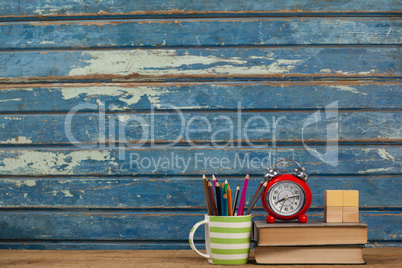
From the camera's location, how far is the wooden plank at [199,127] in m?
1.37

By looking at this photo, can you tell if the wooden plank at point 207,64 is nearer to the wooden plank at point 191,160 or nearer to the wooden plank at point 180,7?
the wooden plank at point 180,7

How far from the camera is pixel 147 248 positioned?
4.46 feet

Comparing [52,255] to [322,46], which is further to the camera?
[322,46]

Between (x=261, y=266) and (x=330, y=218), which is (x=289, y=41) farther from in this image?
(x=261, y=266)

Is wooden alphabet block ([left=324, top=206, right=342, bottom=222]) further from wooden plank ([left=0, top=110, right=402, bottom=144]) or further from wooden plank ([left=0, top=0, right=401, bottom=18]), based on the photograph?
wooden plank ([left=0, top=0, right=401, bottom=18])

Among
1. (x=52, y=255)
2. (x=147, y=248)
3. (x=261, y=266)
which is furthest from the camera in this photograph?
(x=147, y=248)

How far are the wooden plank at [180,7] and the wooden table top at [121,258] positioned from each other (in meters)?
0.77

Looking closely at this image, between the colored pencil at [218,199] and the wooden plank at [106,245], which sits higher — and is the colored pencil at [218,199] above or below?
above

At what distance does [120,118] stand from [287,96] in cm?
56

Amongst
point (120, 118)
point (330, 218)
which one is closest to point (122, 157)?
point (120, 118)

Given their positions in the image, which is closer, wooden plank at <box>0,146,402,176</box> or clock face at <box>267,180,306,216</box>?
clock face at <box>267,180,306,216</box>

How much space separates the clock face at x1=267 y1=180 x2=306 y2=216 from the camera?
44.3 inches

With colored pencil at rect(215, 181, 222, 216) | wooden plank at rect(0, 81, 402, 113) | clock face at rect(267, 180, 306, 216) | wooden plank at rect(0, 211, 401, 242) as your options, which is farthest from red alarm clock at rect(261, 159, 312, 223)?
wooden plank at rect(0, 81, 402, 113)

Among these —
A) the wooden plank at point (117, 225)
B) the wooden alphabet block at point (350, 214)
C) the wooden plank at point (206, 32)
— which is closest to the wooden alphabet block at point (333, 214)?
the wooden alphabet block at point (350, 214)
